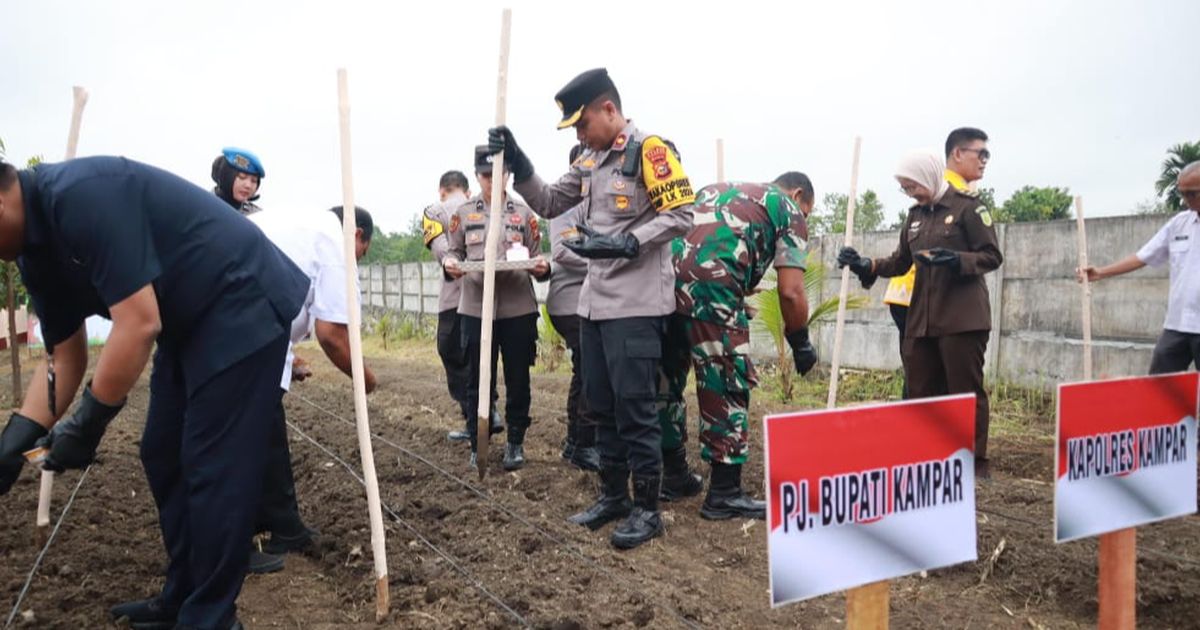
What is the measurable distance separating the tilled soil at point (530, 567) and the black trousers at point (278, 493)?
146 mm

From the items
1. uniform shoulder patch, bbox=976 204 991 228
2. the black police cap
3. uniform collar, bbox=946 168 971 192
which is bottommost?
uniform shoulder patch, bbox=976 204 991 228

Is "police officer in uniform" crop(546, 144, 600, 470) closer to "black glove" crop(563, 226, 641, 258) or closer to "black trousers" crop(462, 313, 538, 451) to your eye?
"black trousers" crop(462, 313, 538, 451)

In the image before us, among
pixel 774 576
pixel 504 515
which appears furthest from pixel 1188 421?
pixel 504 515

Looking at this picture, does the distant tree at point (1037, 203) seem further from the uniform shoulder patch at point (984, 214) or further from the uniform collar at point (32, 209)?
the uniform collar at point (32, 209)

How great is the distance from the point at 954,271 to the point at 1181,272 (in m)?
1.31

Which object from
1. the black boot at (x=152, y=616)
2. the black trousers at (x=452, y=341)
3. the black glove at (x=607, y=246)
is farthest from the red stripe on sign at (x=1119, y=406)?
the black trousers at (x=452, y=341)

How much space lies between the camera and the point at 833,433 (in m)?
1.49

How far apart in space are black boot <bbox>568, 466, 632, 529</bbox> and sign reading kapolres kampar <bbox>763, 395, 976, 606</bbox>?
6.35ft

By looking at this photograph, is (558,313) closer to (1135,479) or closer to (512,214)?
(512,214)

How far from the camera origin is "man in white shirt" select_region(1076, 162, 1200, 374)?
4107 mm

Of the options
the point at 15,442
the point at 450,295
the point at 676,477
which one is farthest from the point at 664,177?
the point at 450,295

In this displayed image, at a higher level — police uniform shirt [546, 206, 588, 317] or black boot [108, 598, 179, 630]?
police uniform shirt [546, 206, 588, 317]

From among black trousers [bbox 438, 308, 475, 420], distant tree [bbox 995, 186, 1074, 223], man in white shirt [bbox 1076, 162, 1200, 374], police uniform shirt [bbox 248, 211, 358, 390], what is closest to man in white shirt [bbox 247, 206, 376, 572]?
police uniform shirt [bbox 248, 211, 358, 390]

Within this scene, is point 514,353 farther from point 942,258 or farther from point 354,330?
Answer: point 942,258
